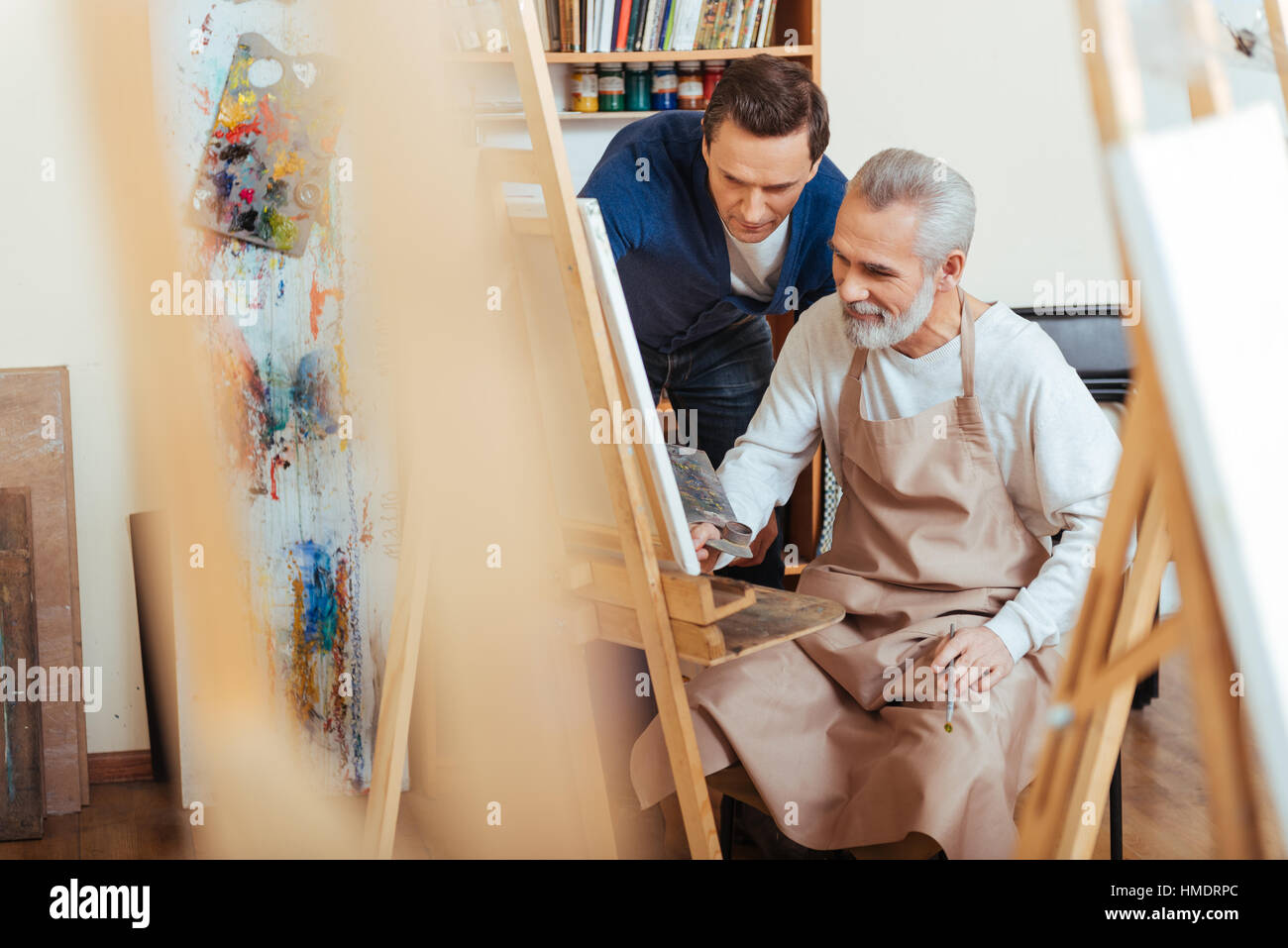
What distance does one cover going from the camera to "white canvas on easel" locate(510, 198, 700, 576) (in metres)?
1.34

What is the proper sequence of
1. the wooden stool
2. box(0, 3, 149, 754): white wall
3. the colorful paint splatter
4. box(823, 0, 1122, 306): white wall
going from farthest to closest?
box(823, 0, 1122, 306): white wall → box(0, 3, 149, 754): white wall → the colorful paint splatter → the wooden stool

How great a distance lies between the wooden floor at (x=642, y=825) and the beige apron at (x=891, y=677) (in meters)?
0.65

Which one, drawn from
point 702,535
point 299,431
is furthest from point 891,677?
point 299,431

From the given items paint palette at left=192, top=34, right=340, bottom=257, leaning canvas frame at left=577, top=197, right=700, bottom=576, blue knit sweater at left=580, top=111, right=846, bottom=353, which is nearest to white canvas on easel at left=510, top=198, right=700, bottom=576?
leaning canvas frame at left=577, top=197, right=700, bottom=576

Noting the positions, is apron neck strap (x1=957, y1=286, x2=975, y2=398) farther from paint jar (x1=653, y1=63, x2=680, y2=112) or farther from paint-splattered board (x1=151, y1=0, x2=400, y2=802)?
paint jar (x1=653, y1=63, x2=680, y2=112)

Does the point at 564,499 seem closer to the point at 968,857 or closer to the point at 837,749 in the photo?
the point at 837,749

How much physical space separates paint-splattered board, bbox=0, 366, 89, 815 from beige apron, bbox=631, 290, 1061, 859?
1359 mm

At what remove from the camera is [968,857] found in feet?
4.68

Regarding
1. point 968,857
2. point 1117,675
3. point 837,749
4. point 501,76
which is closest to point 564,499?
point 837,749

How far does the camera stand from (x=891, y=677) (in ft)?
5.26

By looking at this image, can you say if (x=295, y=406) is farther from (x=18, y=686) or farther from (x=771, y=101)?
(x=771, y=101)

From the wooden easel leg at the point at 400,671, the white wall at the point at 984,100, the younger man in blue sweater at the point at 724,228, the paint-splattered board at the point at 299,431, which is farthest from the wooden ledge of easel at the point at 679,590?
the white wall at the point at 984,100

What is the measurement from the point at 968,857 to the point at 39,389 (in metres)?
1.97

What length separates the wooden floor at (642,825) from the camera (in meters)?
2.19
